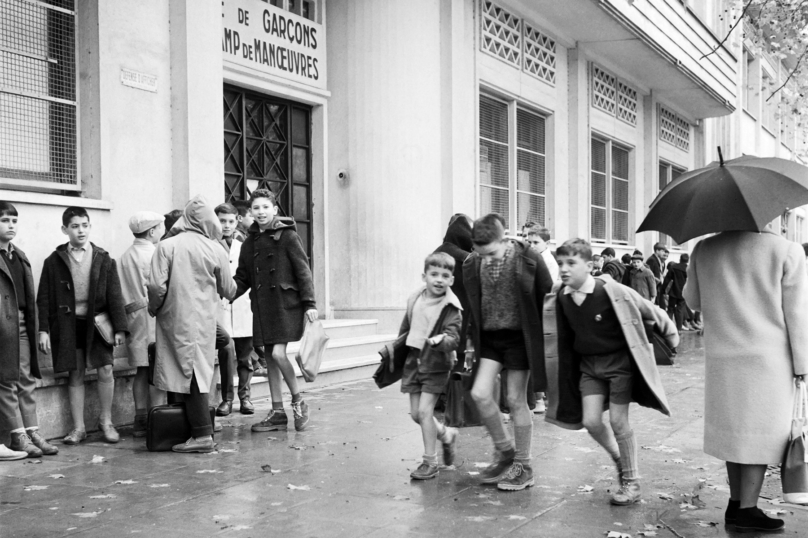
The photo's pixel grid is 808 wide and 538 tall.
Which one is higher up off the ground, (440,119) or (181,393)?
(440,119)

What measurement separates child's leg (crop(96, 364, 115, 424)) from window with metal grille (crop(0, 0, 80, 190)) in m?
1.65

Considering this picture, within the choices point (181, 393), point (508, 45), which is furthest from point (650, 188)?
point (181, 393)

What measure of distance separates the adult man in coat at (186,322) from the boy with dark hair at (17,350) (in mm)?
890

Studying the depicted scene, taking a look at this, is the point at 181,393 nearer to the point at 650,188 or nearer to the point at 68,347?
the point at 68,347

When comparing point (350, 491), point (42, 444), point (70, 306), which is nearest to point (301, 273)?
point (70, 306)

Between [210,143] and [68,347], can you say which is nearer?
[68,347]

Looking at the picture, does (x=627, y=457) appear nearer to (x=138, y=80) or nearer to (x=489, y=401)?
(x=489, y=401)

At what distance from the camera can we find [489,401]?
5.70 m

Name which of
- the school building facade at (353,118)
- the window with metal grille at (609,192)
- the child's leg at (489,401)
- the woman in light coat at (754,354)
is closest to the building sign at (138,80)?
the school building facade at (353,118)

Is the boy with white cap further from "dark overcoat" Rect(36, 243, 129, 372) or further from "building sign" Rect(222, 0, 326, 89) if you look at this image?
"building sign" Rect(222, 0, 326, 89)

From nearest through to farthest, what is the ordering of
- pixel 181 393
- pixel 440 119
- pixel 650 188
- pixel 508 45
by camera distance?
pixel 181 393, pixel 440 119, pixel 508 45, pixel 650 188

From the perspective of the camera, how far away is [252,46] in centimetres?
1100

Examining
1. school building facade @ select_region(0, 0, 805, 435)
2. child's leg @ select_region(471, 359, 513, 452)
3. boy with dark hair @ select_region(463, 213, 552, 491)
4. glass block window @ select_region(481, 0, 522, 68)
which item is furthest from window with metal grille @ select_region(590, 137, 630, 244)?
child's leg @ select_region(471, 359, 513, 452)

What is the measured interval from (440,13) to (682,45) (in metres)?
8.68
